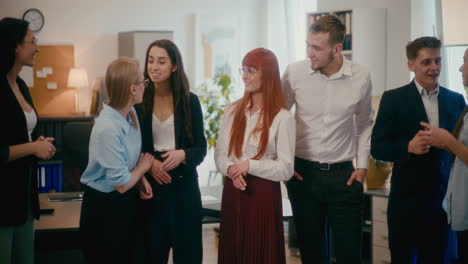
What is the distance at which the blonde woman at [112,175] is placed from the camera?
2.68m

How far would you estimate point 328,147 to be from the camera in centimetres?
302

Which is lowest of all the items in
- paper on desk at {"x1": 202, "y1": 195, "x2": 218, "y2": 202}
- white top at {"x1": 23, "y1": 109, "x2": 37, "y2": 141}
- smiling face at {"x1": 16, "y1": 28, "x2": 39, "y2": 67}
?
paper on desk at {"x1": 202, "y1": 195, "x2": 218, "y2": 202}

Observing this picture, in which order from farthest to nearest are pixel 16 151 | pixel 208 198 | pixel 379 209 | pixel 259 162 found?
pixel 379 209 → pixel 208 198 → pixel 259 162 → pixel 16 151

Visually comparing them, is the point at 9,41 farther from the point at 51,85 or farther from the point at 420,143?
the point at 51,85

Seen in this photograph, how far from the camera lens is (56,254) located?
11.6 ft

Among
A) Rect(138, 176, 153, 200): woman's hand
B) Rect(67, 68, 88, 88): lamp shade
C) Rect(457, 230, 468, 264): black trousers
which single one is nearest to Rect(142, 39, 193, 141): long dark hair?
Rect(138, 176, 153, 200): woman's hand

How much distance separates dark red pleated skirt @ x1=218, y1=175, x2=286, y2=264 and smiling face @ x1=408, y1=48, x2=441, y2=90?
93 centimetres

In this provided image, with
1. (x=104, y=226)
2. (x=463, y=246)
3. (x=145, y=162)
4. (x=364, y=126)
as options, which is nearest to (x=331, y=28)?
(x=364, y=126)

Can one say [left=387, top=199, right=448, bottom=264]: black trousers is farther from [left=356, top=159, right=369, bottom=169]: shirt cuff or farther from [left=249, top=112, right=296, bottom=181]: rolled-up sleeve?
[left=249, top=112, right=296, bottom=181]: rolled-up sleeve

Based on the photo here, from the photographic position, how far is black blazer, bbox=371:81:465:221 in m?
3.09

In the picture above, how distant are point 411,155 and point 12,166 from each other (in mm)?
1893

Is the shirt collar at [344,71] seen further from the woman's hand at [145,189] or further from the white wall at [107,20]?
the white wall at [107,20]

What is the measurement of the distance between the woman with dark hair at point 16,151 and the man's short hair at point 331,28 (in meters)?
1.34

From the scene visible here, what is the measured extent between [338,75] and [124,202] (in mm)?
1198
